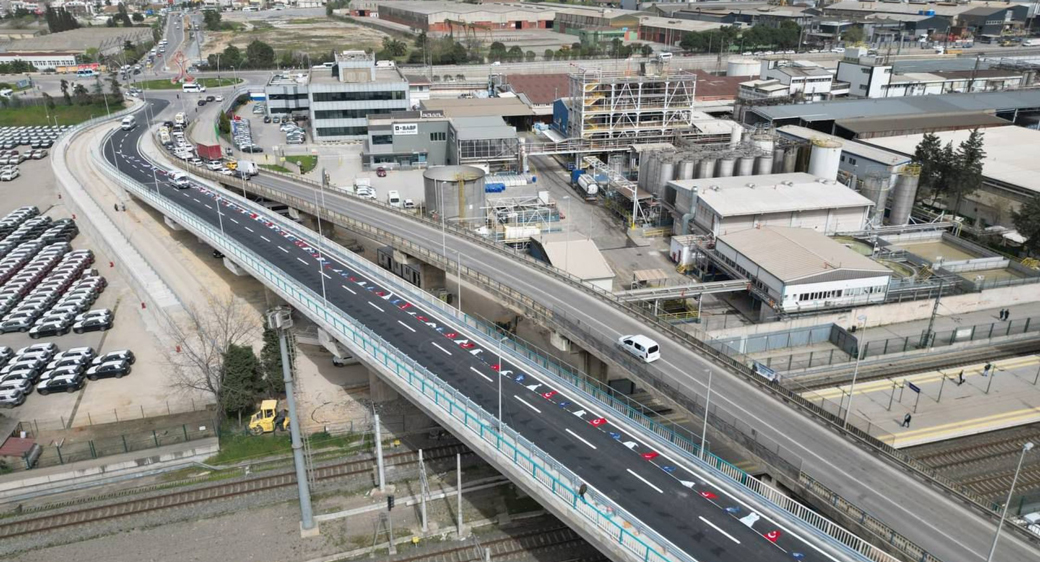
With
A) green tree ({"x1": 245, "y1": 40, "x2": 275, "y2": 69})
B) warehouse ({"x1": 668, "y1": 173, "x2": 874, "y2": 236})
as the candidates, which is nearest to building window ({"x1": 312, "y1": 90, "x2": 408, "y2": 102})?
warehouse ({"x1": 668, "y1": 173, "x2": 874, "y2": 236})

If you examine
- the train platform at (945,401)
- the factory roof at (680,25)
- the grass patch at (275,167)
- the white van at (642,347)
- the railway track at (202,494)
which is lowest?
the railway track at (202,494)

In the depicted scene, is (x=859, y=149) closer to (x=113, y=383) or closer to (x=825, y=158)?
(x=825, y=158)

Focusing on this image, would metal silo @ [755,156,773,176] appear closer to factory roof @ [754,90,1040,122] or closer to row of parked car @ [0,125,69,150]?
factory roof @ [754,90,1040,122]

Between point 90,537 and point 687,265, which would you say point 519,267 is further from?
point 90,537

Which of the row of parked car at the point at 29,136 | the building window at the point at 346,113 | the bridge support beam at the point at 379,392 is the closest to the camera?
the bridge support beam at the point at 379,392

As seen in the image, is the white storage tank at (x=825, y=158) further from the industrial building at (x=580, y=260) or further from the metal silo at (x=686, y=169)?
the industrial building at (x=580, y=260)

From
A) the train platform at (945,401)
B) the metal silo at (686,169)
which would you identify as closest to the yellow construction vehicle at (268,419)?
the train platform at (945,401)

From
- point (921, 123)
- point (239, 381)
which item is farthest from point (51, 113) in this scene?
point (921, 123)
